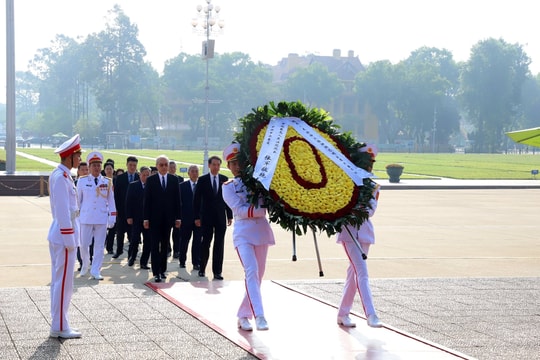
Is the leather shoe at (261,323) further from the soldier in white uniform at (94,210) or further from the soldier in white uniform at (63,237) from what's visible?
the soldier in white uniform at (94,210)

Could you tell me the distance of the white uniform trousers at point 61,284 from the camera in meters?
7.35

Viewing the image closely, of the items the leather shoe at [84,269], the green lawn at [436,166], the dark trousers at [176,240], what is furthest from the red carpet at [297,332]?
the green lawn at [436,166]

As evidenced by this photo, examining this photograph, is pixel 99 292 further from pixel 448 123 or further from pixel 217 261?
pixel 448 123

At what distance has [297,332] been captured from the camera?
7.70 meters

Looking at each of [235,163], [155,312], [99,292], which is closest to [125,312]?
[155,312]

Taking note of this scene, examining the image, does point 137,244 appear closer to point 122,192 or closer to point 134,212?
point 134,212

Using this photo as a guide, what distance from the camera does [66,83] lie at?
472 feet

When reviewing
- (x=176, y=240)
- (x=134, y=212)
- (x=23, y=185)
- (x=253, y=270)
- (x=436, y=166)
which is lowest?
(x=436, y=166)

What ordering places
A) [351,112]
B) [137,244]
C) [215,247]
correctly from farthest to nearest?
[351,112] < [137,244] < [215,247]

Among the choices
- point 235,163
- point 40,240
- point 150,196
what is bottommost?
point 40,240

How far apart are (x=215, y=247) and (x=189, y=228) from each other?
156cm

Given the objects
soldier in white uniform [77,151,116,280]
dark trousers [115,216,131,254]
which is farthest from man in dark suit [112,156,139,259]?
soldier in white uniform [77,151,116,280]

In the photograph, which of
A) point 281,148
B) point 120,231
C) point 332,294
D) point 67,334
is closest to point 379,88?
point 120,231

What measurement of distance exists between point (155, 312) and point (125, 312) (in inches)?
11.4
